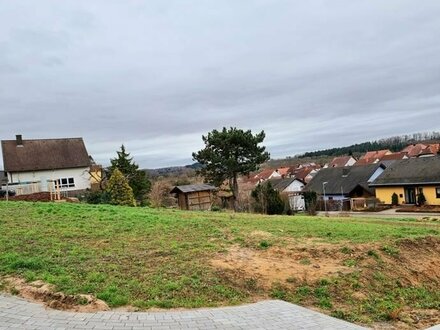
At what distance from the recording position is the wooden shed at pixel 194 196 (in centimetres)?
4447

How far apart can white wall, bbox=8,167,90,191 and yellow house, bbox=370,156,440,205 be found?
32805 millimetres

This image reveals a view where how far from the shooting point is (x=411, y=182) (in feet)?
143

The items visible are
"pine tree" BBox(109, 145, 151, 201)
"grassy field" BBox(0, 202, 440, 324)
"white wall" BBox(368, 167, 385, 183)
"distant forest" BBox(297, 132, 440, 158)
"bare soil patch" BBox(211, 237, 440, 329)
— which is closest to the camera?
"grassy field" BBox(0, 202, 440, 324)

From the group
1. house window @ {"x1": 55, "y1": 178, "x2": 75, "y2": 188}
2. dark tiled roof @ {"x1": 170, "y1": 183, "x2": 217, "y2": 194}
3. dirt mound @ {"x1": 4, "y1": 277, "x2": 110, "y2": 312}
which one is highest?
house window @ {"x1": 55, "y1": 178, "x2": 75, "y2": 188}

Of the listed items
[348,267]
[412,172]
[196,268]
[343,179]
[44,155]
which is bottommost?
[348,267]

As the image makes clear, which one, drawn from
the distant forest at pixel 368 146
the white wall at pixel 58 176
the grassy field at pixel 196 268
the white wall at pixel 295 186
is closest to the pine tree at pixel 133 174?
the white wall at pixel 58 176

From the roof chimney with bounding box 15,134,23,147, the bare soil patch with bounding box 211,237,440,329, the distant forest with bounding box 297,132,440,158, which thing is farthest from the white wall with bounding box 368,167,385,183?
the distant forest with bounding box 297,132,440,158

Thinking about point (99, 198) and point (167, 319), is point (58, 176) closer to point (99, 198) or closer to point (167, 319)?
point (99, 198)

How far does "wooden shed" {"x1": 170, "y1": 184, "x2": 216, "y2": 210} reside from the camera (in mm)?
44469

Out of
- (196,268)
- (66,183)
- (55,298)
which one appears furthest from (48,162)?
(55,298)

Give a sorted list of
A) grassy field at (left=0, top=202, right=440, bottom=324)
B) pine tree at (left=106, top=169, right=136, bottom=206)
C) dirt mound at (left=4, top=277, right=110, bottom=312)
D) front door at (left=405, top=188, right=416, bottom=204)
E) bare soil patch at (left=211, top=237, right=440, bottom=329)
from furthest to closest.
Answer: front door at (left=405, top=188, right=416, bottom=204) < pine tree at (left=106, top=169, right=136, bottom=206) < bare soil patch at (left=211, top=237, right=440, bottom=329) < grassy field at (left=0, top=202, right=440, bottom=324) < dirt mound at (left=4, top=277, right=110, bottom=312)

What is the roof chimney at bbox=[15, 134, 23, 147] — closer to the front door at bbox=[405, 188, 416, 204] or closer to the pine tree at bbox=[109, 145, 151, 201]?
the pine tree at bbox=[109, 145, 151, 201]

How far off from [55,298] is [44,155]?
39.2 meters

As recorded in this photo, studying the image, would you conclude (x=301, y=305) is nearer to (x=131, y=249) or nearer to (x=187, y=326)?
(x=187, y=326)
